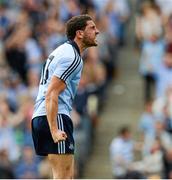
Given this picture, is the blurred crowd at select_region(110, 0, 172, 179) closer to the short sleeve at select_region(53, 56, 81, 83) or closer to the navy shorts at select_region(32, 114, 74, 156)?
the navy shorts at select_region(32, 114, 74, 156)

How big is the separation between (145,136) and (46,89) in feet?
21.8

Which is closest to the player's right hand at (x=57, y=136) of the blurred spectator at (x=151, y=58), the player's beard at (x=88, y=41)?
the player's beard at (x=88, y=41)

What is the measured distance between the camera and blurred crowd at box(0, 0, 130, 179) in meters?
15.5

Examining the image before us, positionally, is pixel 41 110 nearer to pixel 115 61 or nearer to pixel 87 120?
pixel 87 120

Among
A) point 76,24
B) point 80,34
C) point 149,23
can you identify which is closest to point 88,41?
point 80,34

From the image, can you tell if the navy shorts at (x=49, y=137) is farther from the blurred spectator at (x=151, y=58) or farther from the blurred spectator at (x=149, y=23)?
the blurred spectator at (x=149, y=23)

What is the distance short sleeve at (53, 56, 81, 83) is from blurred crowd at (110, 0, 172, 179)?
5269mm

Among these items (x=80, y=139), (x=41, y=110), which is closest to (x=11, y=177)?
(x=80, y=139)

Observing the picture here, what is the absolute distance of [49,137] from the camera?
9398 millimetres

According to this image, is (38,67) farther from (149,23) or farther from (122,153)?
(122,153)

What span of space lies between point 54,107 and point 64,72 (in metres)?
0.36

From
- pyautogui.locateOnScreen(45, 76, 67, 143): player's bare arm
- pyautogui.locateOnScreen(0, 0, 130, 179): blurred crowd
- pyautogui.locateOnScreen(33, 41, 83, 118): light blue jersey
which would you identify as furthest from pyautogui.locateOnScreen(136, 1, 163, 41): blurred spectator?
pyautogui.locateOnScreen(45, 76, 67, 143): player's bare arm

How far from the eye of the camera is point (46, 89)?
9.31 m

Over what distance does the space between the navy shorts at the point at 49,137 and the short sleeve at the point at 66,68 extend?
1.41 ft
